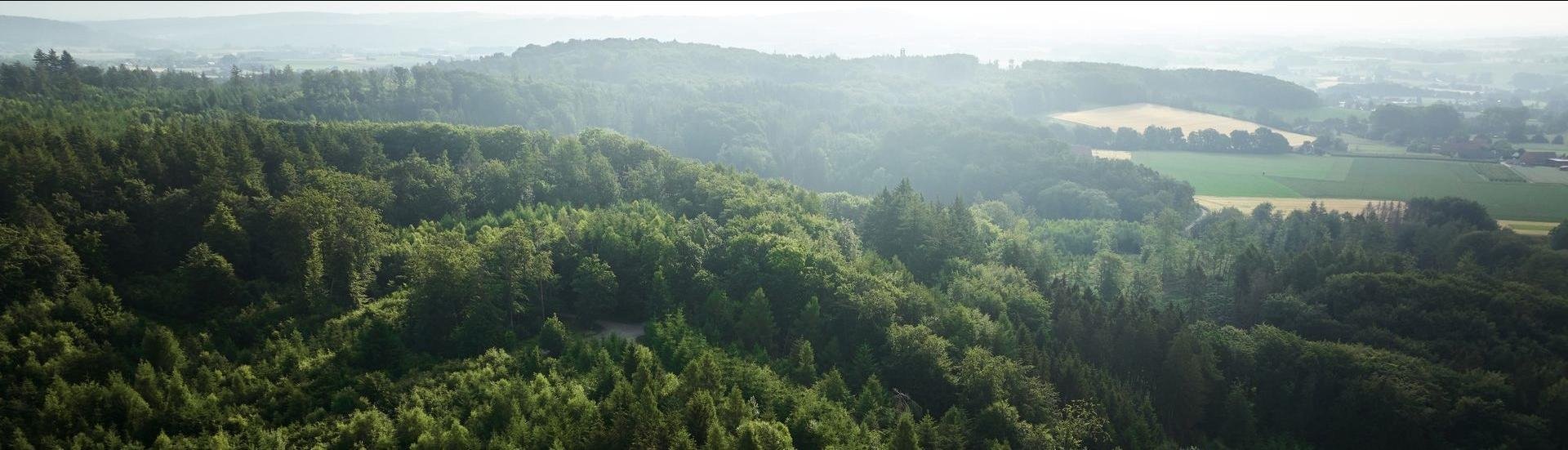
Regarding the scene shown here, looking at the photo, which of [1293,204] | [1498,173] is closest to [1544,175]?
[1498,173]

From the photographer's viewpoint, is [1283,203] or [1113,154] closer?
[1283,203]

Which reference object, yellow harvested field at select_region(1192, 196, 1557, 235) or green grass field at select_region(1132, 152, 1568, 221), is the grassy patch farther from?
yellow harvested field at select_region(1192, 196, 1557, 235)

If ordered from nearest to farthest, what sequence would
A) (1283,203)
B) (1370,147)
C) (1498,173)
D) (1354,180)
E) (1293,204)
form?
(1293,204), (1283,203), (1498,173), (1354,180), (1370,147)

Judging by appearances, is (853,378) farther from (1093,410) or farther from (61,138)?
(61,138)

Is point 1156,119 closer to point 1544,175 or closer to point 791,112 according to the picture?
point 1544,175

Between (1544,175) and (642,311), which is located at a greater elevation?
(1544,175)

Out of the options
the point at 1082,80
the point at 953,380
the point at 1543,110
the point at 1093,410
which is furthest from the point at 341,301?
the point at 1543,110

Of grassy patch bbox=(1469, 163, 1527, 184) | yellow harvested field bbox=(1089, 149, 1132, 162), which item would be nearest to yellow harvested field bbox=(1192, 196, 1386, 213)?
grassy patch bbox=(1469, 163, 1527, 184)
